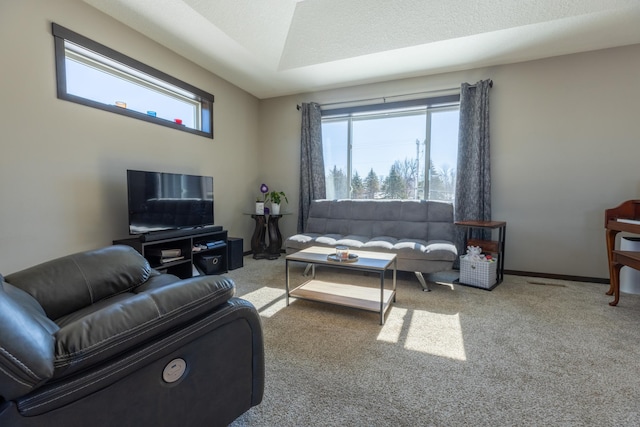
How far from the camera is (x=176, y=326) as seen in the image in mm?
919

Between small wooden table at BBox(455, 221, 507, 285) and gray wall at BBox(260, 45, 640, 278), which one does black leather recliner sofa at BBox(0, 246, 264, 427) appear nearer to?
small wooden table at BBox(455, 221, 507, 285)

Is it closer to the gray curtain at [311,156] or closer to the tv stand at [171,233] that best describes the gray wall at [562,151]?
the gray curtain at [311,156]

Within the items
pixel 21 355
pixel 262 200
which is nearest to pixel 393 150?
pixel 262 200

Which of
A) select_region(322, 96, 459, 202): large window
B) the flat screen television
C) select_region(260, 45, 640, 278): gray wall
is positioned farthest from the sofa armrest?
select_region(260, 45, 640, 278): gray wall

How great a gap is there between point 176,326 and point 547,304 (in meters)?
2.97

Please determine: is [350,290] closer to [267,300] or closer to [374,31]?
[267,300]

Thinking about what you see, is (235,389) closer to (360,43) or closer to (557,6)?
(360,43)

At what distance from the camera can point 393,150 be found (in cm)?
409

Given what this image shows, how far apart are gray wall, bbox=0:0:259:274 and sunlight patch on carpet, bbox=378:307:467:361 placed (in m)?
2.68

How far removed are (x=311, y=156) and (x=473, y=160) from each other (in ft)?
7.19

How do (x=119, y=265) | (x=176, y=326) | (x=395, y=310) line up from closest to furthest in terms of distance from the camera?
1. (x=176, y=326)
2. (x=119, y=265)
3. (x=395, y=310)

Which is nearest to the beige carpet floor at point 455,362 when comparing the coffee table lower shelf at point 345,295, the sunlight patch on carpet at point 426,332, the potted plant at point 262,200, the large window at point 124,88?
the sunlight patch on carpet at point 426,332

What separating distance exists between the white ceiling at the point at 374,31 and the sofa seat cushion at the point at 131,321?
8.41 ft

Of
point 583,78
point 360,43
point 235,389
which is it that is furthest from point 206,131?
point 583,78
